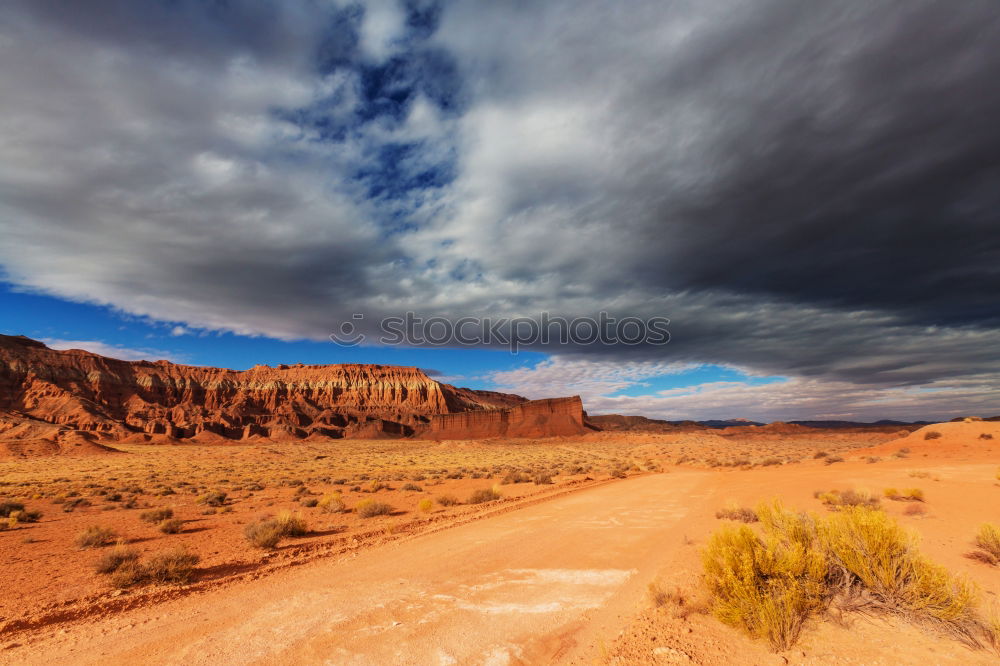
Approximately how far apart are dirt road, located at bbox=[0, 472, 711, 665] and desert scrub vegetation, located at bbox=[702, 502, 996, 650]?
1388 millimetres

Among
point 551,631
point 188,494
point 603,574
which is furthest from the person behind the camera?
point 188,494

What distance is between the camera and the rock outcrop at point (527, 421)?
8650 centimetres

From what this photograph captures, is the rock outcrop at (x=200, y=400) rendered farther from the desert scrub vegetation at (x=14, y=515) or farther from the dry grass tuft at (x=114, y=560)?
the dry grass tuft at (x=114, y=560)

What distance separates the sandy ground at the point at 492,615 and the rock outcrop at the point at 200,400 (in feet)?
232

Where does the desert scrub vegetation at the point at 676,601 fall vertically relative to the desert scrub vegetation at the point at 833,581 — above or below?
below

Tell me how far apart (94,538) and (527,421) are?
8161 cm

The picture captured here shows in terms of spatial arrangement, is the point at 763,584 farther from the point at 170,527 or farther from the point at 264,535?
the point at 170,527

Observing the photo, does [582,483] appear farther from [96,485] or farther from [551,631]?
[96,485]

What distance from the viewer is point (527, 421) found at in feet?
295

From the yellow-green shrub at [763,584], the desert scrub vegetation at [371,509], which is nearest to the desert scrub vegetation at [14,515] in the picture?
the desert scrub vegetation at [371,509]

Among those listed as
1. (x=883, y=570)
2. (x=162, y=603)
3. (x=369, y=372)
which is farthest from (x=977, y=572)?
(x=369, y=372)

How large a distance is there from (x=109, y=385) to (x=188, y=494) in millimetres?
101431

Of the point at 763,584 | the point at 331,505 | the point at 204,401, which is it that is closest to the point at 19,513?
the point at 331,505

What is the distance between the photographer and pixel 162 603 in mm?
6461
